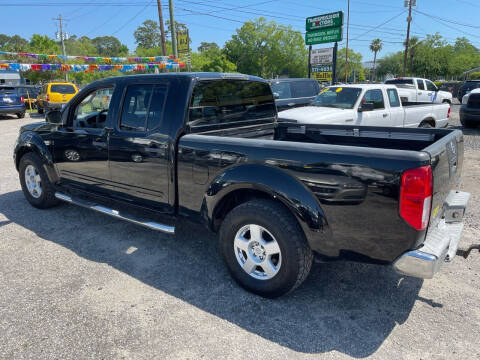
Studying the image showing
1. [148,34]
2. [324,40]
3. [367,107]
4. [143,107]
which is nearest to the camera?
[143,107]

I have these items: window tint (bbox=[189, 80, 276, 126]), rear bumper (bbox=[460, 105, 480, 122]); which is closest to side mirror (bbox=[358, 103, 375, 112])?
window tint (bbox=[189, 80, 276, 126])

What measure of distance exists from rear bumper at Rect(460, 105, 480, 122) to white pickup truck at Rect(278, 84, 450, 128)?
3561 millimetres

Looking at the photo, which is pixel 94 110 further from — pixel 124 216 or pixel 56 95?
pixel 56 95

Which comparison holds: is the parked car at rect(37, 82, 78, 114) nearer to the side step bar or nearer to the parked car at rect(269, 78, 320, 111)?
the parked car at rect(269, 78, 320, 111)

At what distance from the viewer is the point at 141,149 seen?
11.9 ft

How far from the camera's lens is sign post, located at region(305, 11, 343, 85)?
63.7 feet

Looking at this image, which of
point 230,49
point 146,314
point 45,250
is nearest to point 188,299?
point 146,314

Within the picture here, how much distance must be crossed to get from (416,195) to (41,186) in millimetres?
4771

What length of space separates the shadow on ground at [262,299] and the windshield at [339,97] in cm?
596

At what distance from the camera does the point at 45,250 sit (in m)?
4.05

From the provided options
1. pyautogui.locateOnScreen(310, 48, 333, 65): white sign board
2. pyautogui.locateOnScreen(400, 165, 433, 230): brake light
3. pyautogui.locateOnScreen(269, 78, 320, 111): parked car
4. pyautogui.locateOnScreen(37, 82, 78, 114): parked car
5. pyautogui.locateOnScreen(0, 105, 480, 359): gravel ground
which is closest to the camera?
pyautogui.locateOnScreen(400, 165, 433, 230): brake light

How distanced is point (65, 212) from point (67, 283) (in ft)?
6.91

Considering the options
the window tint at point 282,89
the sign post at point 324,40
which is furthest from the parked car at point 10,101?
the sign post at point 324,40

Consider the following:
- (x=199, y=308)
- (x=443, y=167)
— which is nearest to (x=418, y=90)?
(x=443, y=167)
